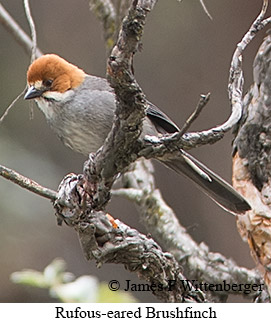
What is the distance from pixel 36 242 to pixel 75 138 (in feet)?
8.20

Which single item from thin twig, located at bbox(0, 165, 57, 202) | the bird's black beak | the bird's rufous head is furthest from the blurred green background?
thin twig, located at bbox(0, 165, 57, 202)

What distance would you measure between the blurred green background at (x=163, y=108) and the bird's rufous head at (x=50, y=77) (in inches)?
71.1

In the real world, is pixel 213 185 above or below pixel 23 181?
above

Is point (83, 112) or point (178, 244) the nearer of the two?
point (178, 244)

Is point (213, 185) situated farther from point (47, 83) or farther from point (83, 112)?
point (47, 83)

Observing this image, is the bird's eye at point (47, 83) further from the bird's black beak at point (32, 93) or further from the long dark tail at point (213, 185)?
the long dark tail at point (213, 185)

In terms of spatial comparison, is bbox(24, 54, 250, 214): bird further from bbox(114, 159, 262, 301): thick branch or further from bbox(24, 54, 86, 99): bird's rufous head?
bbox(114, 159, 262, 301): thick branch

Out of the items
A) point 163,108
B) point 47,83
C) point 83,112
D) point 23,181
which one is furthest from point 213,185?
point 163,108

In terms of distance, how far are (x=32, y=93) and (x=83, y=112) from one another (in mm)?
298

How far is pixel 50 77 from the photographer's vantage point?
3.93 m

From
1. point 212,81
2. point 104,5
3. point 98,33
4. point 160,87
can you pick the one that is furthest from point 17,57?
point 104,5

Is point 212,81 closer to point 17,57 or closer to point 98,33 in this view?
point 98,33

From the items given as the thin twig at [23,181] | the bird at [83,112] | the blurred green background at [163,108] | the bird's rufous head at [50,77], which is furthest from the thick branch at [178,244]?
the blurred green background at [163,108]

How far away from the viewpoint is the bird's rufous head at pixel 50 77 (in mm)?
3819
